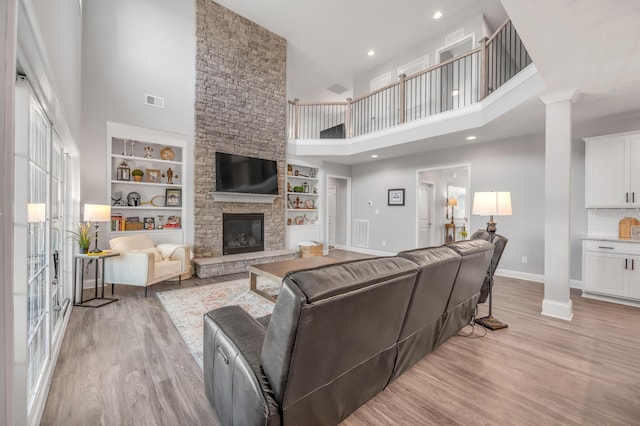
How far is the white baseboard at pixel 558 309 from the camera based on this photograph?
3.09m

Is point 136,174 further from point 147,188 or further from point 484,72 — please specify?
point 484,72

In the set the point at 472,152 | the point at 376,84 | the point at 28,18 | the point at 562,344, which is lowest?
the point at 562,344

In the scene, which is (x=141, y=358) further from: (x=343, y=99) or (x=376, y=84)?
(x=343, y=99)

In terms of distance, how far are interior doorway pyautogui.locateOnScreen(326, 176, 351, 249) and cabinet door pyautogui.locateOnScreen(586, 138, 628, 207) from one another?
5217 millimetres

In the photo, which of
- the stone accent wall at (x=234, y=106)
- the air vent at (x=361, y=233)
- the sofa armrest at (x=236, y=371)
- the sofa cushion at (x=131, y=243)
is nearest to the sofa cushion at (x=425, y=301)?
the sofa armrest at (x=236, y=371)

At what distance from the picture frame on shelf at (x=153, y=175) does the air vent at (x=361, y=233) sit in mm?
5187

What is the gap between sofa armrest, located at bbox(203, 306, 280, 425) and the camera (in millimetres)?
1116

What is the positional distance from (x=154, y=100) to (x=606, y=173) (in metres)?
7.24

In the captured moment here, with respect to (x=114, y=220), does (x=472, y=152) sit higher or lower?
higher

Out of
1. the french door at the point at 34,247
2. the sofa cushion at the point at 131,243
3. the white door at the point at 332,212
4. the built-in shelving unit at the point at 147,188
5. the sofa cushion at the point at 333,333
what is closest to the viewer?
the sofa cushion at the point at 333,333

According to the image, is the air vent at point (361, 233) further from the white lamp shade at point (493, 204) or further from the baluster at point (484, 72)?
the white lamp shade at point (493, 204)

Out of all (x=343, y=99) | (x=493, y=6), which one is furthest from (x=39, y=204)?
(x=343, y=99)

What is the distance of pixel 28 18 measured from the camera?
3.39 ft

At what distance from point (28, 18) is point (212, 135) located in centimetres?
441
